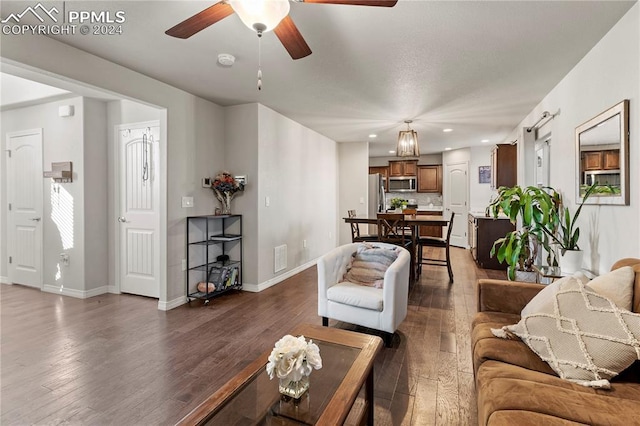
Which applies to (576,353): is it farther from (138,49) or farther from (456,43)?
(138,49)

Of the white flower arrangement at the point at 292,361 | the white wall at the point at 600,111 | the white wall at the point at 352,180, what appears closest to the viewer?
the white flower arrangement at the point at 292,361

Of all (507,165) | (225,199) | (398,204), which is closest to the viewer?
(225,199)

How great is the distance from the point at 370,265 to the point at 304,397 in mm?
1695

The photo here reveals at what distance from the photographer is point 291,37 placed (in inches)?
69.8

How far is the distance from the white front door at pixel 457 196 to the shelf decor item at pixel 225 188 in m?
5.73

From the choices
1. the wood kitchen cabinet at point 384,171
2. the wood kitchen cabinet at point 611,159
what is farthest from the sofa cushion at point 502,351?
the wood kitchen cabinet at point 384,171

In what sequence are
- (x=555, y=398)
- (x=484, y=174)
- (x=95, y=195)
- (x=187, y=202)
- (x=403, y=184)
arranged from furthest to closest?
(x=403, y=184) < (x=484, y=174) < (x=95, y=195) < (x=187, y=202) < (x=555, y=398)

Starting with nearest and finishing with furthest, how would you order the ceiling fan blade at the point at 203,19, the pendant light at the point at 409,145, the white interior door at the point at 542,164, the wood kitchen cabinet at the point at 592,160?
the ceiling fan blade at the point at 203,19 < the wood kitchen cabinet at the point at 592,160 < the white interior door at the point at 542,164 < the pendant light at the point at 409,145

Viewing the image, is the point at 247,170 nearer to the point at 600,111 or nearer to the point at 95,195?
the point at 95,195

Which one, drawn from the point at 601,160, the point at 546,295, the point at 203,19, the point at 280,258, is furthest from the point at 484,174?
the point at 203,19

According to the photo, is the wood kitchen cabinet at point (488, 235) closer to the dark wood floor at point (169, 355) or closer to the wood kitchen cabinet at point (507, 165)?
the wood kitchen cabinet at point (507, 165)

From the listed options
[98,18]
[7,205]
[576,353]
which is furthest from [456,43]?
[7,205]

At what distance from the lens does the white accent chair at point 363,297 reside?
2.46 m

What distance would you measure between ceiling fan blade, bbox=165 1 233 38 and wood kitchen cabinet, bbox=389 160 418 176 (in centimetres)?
750
